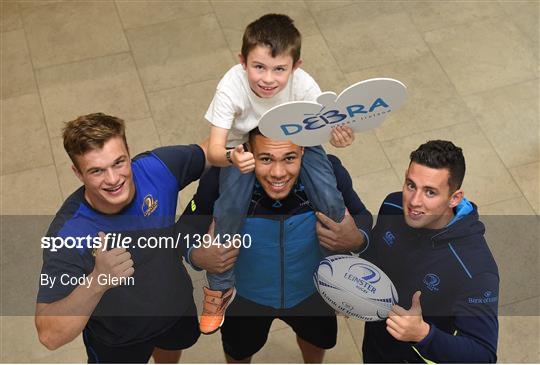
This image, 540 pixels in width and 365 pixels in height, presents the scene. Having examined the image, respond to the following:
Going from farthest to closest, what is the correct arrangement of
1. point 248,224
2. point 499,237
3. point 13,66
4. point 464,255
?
point 13,66, point 499,237, point 248,224, point 464,255

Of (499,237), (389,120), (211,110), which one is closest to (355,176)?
(389,120)

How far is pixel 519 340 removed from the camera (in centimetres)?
457

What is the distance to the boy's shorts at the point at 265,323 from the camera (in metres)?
3.75

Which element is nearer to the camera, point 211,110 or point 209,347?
point 211,110

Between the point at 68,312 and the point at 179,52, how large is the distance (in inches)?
129

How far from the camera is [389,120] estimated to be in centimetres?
559

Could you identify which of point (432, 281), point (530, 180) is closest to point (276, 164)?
point (432, 281)

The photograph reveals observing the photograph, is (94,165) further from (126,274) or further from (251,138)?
(251,138)

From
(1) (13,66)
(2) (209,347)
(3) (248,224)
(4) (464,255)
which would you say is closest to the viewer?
(4) (464,255)

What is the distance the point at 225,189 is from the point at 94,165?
55 cm

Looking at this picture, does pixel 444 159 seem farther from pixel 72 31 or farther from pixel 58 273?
pixel 72 31

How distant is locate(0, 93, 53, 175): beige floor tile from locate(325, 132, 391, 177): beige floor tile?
6.57 ft

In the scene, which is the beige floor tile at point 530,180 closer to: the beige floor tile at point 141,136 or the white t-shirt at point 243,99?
the white t-shirt at point 243,99
